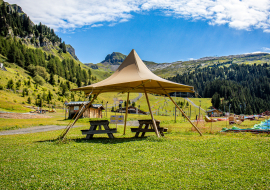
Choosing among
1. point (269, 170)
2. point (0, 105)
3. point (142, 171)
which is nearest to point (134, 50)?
point (142, 171)

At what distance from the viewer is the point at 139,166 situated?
690 centimetres

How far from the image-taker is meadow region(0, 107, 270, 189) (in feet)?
18.0

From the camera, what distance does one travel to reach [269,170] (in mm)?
6219

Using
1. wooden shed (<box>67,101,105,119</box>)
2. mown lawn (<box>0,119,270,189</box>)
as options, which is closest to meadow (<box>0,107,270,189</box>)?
mown lawn (<box>0,119,270,189</box>)

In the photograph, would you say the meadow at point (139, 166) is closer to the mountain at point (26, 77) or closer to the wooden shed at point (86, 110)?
the wooden shed at point (86, 110)

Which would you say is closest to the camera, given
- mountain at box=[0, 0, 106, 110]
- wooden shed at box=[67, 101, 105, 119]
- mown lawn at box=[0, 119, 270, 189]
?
mown lawn at box=[0, 119, 270, 189]

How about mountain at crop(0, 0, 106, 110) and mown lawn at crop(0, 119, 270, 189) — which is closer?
mown lawn at crop(0, 119, 270, 189)

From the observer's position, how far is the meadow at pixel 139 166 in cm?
550

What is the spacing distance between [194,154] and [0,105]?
49.4 m

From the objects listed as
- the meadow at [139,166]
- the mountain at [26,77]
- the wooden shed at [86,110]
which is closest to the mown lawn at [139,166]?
the meadow at [139,166]

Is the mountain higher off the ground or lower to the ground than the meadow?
higher

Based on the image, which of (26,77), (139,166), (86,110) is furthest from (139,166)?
(26,77)

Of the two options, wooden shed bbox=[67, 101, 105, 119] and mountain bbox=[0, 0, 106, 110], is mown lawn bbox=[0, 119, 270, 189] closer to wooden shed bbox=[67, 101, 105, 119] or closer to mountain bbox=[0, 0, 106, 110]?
wooden shed bbox=[67, 101, 105, 119]

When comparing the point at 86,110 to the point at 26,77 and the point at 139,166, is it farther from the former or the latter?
the point at 26,77
